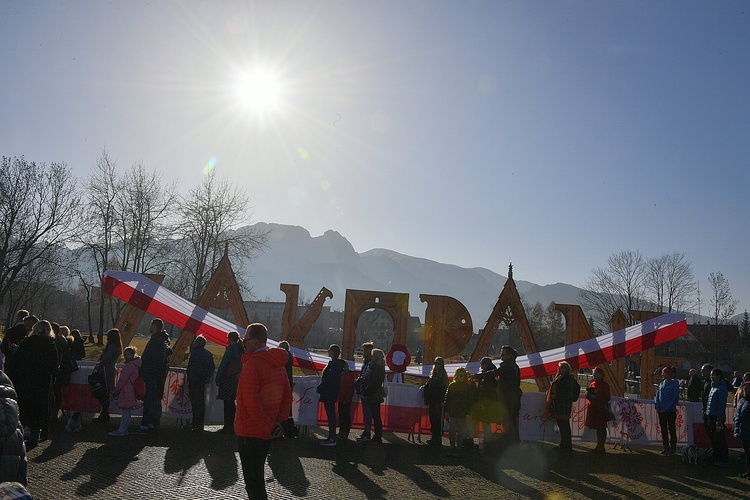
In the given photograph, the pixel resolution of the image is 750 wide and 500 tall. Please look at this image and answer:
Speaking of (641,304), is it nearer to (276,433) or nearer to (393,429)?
(393,429)

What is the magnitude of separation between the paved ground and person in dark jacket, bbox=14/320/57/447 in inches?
18.9

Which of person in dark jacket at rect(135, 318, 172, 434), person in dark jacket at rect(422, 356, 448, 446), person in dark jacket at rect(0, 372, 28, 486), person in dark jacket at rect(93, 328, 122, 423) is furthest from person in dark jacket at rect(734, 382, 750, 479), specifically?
person in dark jacket at rect(93, 328, 122, 423)

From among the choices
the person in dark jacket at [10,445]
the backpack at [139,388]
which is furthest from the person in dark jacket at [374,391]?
the person in dark jacket at [10,445]

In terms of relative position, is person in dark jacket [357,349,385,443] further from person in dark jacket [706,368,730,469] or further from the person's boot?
person in dark jacket [706,368,730,469]

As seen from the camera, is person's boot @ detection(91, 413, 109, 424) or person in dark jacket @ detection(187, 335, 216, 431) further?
person's boot @ detection(91, 413, 109, 424)

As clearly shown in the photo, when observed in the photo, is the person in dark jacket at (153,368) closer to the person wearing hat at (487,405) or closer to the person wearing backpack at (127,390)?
the person wearing backpack at (127,390)

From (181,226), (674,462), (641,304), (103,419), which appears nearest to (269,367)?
(103,419)

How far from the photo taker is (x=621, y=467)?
1005 centimetres

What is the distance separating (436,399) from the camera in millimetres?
11055

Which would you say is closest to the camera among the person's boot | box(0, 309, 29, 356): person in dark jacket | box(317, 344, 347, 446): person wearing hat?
box(0, 309, 29, 356): person in dark jacket

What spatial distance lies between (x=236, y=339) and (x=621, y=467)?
7.44m

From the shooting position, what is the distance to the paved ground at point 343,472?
7047mm

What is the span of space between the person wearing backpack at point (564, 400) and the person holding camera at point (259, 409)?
742 centimetres

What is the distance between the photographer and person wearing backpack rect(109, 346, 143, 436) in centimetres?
1002
